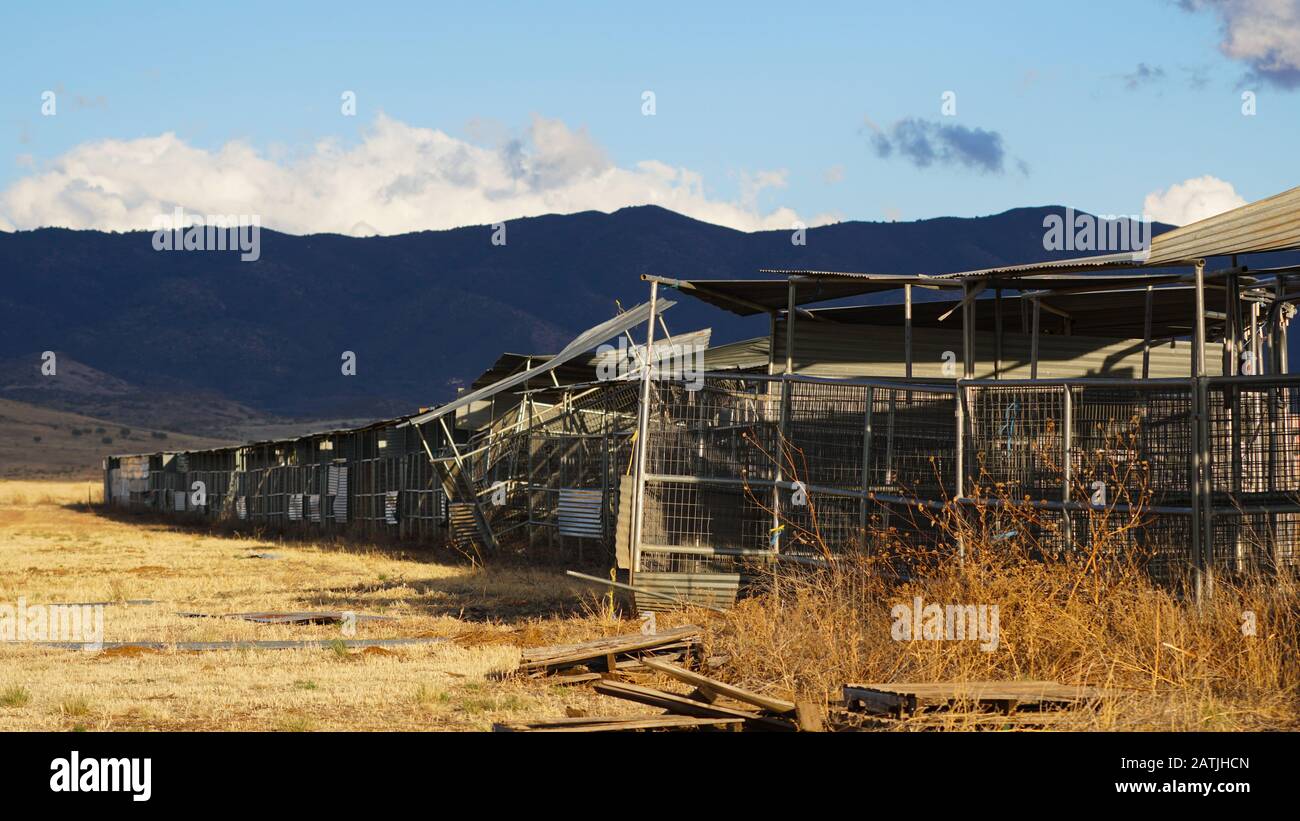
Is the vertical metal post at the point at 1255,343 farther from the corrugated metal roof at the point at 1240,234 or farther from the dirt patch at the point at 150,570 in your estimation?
the dirt patch at the point at 150,570

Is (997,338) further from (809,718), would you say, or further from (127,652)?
(127,652)

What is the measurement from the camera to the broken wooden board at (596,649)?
11992mm

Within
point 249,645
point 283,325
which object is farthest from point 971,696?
point 283,325

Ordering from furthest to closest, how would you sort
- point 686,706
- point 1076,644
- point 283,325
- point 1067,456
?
point 283,325
point 1067,456
point 1076,644
point 686,706

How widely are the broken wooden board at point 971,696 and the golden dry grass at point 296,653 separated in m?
2.40

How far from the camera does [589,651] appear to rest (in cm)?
1202

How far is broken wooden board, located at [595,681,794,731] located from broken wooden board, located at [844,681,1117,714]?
62 centimetres

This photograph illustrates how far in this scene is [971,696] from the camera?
8969 mm

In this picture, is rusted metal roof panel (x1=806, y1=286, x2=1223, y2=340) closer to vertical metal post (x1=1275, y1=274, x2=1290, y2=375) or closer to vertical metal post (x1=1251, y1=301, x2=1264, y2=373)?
vertical metal post (x1=1251, y1=301, x2=1264, y2=373)

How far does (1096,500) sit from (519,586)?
1011 centimetres

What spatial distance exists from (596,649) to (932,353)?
9.17 m

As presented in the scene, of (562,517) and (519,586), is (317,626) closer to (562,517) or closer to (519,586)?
(519,586)

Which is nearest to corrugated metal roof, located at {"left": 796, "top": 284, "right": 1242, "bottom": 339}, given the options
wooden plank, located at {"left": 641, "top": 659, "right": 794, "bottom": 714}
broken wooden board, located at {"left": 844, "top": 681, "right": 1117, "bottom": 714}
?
wooden plank, located at {"left": 641, "top": 659, "right": 794, "bottom": 714}

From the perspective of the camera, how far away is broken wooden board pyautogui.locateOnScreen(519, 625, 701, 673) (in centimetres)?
1199
